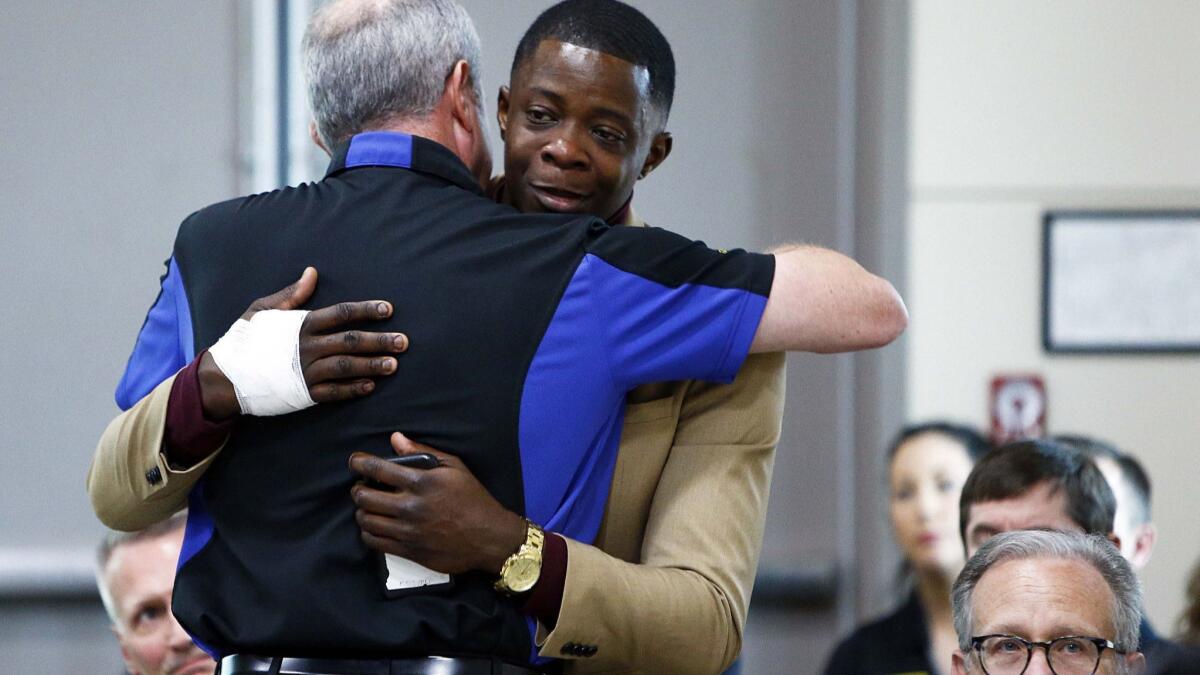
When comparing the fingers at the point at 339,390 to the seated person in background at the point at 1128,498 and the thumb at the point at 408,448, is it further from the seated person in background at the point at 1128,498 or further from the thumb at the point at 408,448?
the seated person in background at the point at 1128,498

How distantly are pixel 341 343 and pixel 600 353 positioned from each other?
0.27m

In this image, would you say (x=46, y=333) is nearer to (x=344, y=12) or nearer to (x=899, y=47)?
(x=899, y=47)

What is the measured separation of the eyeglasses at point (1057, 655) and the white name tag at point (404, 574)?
763 mm

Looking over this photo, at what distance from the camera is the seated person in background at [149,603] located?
267 centimetres

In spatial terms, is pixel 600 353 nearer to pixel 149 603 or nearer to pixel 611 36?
pixel 611 36

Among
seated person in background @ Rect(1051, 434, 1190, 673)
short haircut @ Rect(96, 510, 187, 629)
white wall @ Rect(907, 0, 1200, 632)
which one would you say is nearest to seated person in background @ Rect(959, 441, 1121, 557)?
seated person in background @ Rect(1051, 434, 1190, 673)

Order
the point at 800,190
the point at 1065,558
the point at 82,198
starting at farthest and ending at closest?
the point at 800,190
the point at 82,198
the point at 1065,558

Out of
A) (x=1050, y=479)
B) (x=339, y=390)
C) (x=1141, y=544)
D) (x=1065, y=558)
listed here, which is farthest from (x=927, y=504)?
(x=339, y=390)

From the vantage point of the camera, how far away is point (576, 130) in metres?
1.85

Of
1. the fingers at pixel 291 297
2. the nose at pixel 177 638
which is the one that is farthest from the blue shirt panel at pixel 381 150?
the nose at pixel 177 638

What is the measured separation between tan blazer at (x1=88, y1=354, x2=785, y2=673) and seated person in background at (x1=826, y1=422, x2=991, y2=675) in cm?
155

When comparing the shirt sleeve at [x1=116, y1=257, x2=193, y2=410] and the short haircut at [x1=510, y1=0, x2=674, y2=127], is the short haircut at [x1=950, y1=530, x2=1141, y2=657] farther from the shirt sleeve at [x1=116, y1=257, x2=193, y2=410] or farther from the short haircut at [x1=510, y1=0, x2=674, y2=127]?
the shirt sleeve at [x1=116, y1=257, x2=193, y2=410]

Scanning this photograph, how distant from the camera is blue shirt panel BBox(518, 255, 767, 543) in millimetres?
1613

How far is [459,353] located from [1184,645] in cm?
154
